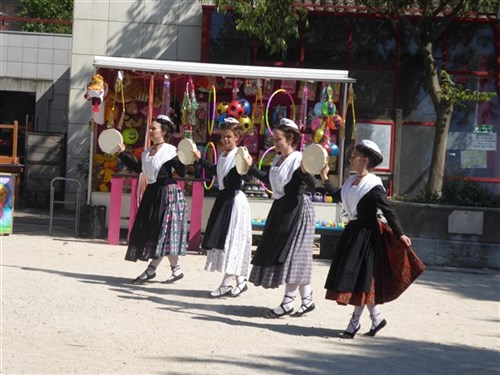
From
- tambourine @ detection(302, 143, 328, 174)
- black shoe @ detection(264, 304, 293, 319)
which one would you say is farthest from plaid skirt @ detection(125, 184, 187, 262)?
tambourine @ detection(302, 143, 328, 174)

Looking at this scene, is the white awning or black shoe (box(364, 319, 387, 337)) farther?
the white awning

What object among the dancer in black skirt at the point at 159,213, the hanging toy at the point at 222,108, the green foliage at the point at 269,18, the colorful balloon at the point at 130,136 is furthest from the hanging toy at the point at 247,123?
the dancer in black skirt at the point at 159,213

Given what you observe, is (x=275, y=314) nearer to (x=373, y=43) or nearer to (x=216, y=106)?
(x=216, y=106)

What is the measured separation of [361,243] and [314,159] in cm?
96

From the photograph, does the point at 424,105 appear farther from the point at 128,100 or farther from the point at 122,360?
the point at 122,360

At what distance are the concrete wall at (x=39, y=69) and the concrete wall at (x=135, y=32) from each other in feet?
16.3

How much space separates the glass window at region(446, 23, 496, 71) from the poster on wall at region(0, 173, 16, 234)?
26.7 ft

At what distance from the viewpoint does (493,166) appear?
18.3 m

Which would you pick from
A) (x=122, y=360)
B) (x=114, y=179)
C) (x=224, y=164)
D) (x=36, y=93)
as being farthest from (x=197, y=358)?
(x=36, y=93)

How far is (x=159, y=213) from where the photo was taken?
1073cm

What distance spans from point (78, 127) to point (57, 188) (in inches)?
74.6

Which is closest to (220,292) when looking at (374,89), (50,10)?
(374,89)

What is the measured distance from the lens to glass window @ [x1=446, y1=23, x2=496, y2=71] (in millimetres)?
18219

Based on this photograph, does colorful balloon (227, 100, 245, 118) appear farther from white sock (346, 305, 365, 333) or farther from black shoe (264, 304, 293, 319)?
white sock (346, 305, 365, 333)
